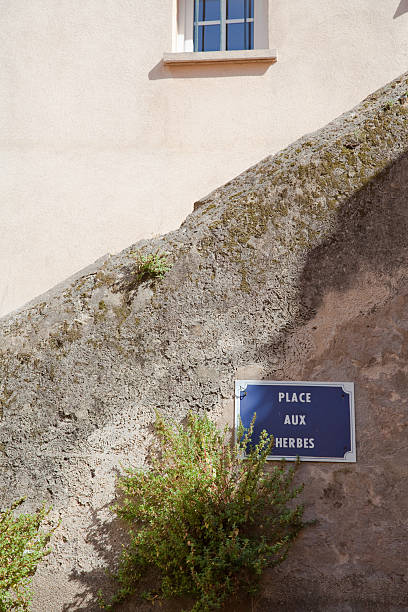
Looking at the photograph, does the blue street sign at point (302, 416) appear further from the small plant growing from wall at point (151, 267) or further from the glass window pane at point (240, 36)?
the glass window pane at point (240, 36)

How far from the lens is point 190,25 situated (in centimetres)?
712

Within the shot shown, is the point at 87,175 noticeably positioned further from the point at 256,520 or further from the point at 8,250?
the point at 256,520

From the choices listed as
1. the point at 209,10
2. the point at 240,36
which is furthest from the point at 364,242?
the point at 209,10

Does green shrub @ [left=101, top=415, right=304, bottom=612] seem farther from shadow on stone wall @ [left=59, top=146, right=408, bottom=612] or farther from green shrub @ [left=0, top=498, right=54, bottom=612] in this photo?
shadow on stone wall @ [left=59, top=146, right=408, bottom=612]

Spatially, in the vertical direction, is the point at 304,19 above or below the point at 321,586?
above

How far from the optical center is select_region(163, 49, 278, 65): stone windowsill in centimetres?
664

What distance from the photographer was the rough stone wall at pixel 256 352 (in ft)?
11.2

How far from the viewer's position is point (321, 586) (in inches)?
132

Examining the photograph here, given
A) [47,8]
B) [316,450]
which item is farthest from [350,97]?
[316,450]

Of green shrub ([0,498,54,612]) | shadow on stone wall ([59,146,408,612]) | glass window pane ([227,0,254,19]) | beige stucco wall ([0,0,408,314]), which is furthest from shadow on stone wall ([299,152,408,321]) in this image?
glass window pane ([227,0,254,19])

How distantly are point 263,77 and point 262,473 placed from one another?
4642mm

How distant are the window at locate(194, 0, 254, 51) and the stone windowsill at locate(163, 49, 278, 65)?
0.37m

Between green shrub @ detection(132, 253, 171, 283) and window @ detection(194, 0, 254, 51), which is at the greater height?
window @ detection(194, 0, 254, 51)

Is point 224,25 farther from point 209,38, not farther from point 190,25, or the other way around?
point 190,25
